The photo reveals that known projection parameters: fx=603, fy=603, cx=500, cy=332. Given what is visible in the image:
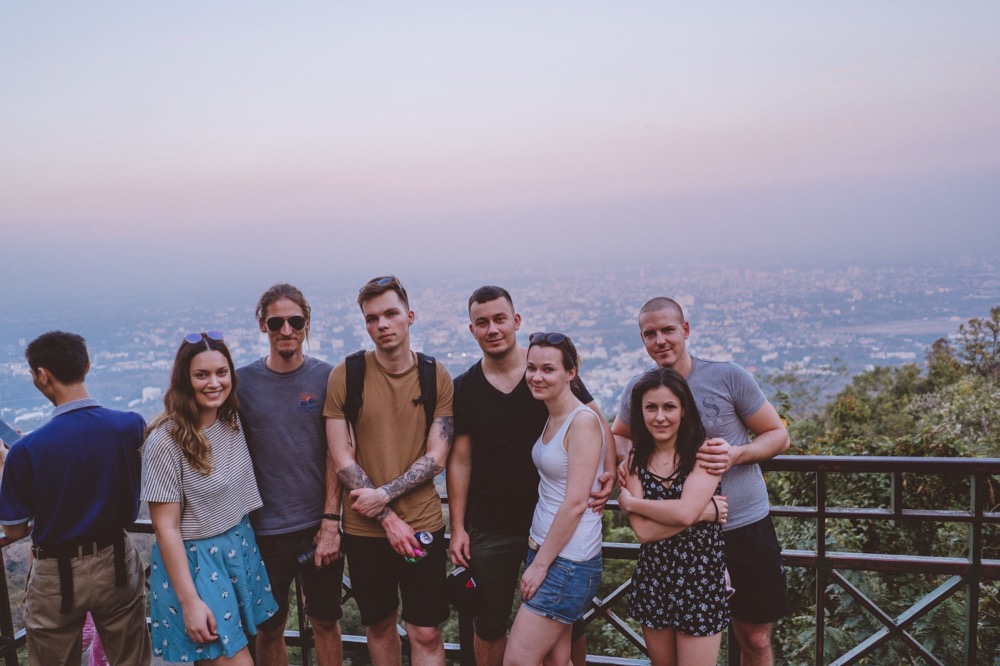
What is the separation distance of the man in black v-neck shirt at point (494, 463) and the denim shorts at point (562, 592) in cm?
27

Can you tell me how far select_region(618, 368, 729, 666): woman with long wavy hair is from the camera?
2.17 meters

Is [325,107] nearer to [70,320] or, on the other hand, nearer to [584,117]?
[70,320]

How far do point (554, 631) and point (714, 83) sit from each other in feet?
68.2

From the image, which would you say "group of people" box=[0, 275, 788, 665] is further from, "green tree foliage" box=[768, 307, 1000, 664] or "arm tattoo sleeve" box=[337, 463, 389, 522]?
"green tree foliage" box=[768, 307, 1000, 664]

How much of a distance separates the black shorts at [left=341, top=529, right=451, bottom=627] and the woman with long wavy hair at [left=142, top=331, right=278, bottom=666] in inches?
16.7

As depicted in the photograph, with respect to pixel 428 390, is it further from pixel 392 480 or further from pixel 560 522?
pixel 560 522

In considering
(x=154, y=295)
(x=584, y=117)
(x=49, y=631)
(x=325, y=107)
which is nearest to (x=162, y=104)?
(x=325, y=107)

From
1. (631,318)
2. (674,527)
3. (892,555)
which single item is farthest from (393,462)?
(631,318)

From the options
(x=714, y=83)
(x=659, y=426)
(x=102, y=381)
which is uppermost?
(x=714, y=83)

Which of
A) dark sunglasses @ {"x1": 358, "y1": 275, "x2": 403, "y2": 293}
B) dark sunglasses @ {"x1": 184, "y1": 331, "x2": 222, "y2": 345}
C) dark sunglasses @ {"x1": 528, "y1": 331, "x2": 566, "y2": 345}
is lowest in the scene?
dark sunglasses @ {"x1": 528, "y1": 331, "x2": 566, "y2": 345}

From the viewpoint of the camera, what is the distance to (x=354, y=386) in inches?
100

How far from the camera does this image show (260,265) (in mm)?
29703

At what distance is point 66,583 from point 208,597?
71cm

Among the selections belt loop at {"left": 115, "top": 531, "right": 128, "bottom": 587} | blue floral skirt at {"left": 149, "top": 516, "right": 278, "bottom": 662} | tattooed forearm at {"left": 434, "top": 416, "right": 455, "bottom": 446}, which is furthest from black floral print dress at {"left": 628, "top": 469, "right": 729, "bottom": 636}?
belt loop at {"left": 115, "top": 531, "right": 128, "bottom": 587}
